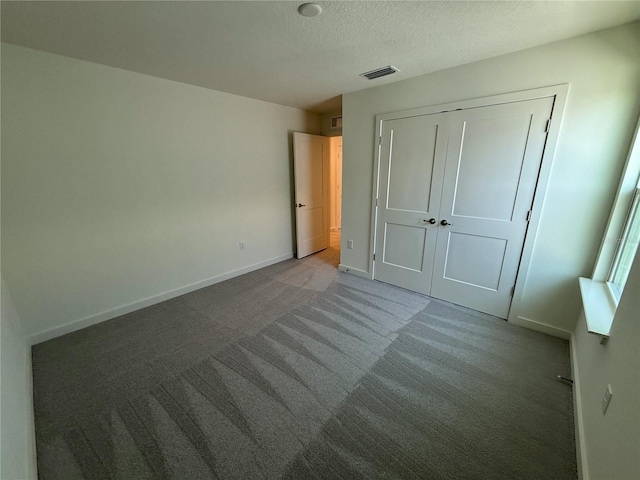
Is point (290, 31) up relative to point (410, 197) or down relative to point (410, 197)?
up

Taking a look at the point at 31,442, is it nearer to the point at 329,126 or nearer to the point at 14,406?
the point at 14,406

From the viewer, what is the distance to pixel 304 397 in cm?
167

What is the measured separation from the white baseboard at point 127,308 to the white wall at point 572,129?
10.5ft

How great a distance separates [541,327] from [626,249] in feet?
2.98

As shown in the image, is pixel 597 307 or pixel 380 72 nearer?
pixel 597 307

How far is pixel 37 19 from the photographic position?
158 centimetres

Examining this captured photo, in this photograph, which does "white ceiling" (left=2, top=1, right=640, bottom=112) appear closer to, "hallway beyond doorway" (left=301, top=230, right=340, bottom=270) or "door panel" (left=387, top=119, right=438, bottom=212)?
"door panel" (left=387, top=119, right=438, bottom=212)

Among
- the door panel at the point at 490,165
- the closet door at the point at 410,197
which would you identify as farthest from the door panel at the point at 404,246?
the door panel at the point at 490,165

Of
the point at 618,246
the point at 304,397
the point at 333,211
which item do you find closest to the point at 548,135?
the point at 618,246

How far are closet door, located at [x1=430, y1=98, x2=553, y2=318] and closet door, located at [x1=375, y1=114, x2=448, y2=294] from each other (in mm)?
114

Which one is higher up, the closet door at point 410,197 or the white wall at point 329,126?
the white wall at point 329,126

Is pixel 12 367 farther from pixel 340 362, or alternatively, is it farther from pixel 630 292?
pixel 630 292

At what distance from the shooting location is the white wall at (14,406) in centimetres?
101

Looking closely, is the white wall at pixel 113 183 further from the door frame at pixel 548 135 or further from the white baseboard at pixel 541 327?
the white baseboard at pixel 541 327
